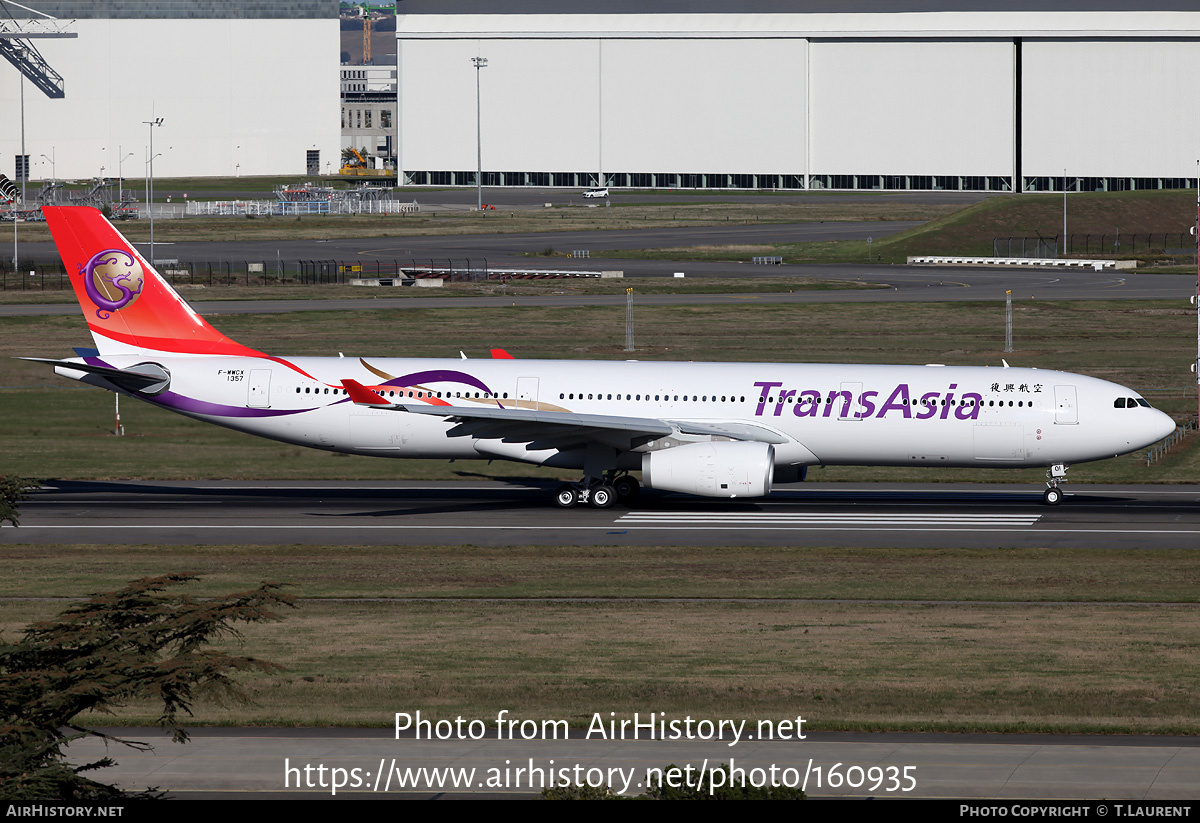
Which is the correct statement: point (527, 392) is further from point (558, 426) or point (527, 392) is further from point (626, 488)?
point (626, 488)

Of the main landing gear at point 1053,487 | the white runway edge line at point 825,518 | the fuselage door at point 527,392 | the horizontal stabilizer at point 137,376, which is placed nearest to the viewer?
the white runway edge line at point 825,518

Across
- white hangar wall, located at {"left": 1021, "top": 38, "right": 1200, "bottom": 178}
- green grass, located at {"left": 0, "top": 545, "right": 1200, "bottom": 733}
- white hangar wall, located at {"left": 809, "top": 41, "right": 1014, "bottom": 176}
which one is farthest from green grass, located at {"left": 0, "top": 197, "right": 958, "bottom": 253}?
green grass, located at {"left": 0, "top": 545, "right": 1200, "bottom": 733}

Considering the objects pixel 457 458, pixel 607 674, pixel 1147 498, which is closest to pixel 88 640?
pixel 607 674

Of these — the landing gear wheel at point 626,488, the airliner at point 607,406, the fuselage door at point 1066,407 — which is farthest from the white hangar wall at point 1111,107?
the landing gear wheel at point 626,488

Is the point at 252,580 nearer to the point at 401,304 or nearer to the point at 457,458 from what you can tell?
the point at 457,458

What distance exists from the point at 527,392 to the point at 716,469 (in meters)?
6.59

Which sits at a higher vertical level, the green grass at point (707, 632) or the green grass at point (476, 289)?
the green grass at point (476, 289)

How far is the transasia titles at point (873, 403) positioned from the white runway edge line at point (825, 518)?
3.02 metres

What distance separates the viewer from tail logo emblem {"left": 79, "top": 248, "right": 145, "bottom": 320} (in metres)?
45.2

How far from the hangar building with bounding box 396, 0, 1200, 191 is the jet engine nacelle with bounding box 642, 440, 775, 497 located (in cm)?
15493

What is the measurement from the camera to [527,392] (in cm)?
4425

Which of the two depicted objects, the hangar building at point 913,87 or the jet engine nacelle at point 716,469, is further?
the hangar building at point 913,87

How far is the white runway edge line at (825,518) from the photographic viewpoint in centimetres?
4219

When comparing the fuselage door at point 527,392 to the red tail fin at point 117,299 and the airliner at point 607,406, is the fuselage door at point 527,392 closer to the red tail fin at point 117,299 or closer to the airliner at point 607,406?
the airliner at point 607,406
